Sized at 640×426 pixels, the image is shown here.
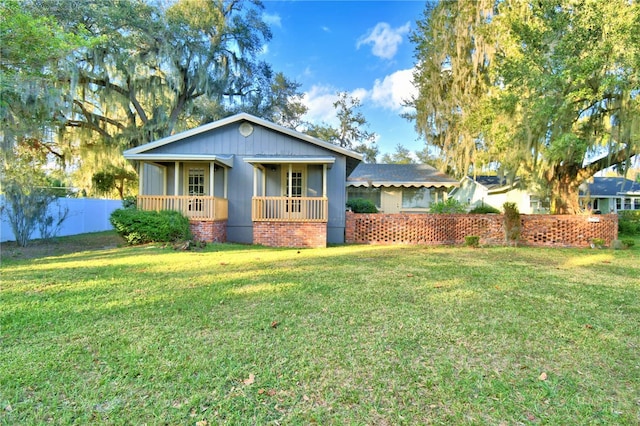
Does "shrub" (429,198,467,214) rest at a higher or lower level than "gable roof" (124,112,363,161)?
lower

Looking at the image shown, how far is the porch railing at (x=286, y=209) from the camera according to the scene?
10.1m

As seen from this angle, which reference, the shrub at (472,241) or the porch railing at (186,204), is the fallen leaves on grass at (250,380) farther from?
the shrub at (472,241)

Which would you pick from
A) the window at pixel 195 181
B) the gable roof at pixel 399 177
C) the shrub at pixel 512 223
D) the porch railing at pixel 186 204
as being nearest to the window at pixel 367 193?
the gable roof at pixel 399 177

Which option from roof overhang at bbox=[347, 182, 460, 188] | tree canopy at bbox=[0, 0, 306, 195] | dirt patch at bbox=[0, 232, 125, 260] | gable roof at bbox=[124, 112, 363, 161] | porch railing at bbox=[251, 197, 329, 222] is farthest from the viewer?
roof overhang at bbox=[347, 182, 460, 188]

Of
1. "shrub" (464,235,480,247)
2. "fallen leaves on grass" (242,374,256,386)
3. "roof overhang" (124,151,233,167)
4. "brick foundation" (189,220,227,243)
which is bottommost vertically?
"fallen leaves on grass" (242,374,256,386)

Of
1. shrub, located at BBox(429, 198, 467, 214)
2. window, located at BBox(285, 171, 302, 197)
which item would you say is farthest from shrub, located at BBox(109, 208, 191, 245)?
shrub, located at BBox(429, 198, 467, 214)

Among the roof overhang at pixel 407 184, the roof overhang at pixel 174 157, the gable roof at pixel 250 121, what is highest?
the gable roof at pixel 250 121

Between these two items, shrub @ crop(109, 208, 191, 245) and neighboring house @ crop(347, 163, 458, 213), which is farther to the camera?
neighboring house @ crop(347, 163, 458, 213)

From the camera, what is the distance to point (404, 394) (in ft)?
7.30

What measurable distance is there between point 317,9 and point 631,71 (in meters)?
12.1

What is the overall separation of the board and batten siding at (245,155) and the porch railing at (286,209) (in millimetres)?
1080

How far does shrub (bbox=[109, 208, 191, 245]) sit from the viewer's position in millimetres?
8945

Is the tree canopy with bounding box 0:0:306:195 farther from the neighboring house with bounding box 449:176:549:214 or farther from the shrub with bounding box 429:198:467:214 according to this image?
the neighboring house with bounding box 449:176:549:214

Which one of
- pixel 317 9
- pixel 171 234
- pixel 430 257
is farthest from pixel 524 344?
pixel 317 9
